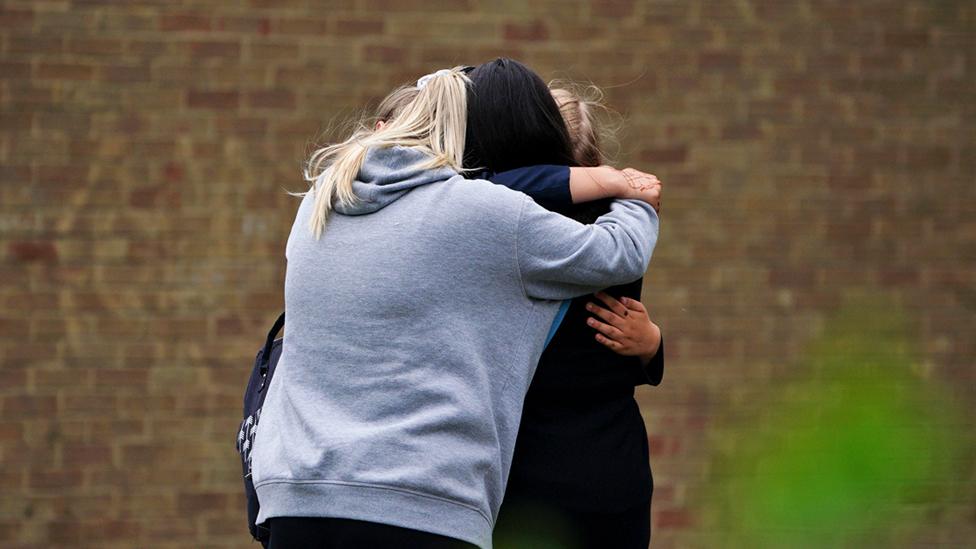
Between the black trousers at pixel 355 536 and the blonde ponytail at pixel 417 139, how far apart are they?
0.50 m

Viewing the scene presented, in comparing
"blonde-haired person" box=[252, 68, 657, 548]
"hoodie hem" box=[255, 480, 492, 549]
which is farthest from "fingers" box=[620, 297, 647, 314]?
"hoodie hem" box=[255, 480, 492, 549]

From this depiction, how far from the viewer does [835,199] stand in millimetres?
5168

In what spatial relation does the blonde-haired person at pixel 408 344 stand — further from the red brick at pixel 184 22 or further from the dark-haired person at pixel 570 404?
the red brick at pixel 184 22

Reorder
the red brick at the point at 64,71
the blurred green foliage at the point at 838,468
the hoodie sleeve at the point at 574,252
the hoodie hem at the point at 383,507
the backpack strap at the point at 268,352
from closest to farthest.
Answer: the blurred green foliage at the point at 838,468
the hoodie hem at the point at 383,507
the hoodie sleeve at the point at 574,252
the backpack strap at the point at 268,352
the red brick at the point at 64,71

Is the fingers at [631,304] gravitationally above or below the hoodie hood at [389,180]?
below

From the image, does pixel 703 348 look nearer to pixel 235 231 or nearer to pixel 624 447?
pixel 235 231

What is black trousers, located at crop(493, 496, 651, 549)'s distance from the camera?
87.5 inches

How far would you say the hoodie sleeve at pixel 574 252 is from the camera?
2.08 meters

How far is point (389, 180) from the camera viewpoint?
210 cm

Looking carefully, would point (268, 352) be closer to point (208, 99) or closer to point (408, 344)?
point (408, 344)

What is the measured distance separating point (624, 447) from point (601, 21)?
123 inches

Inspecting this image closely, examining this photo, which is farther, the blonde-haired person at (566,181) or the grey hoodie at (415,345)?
the blonde-haired person at (566,181)

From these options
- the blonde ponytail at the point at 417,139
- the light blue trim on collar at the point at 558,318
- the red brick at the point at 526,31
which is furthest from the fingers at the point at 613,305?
the red brick at the point at 526,31

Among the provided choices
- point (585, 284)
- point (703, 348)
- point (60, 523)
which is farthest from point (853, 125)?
point (60, 523)
